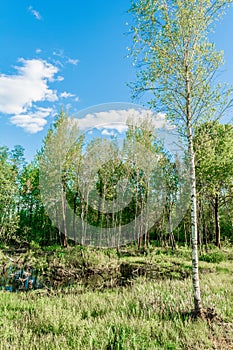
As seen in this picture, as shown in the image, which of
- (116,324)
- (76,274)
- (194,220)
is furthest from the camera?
(76,274)

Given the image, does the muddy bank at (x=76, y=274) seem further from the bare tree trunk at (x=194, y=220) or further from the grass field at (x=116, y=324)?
the bare tree trunk at (x=194, y=220)

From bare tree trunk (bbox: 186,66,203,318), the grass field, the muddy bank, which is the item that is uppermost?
bare tree trunk (bbox: 186,66,203,318)

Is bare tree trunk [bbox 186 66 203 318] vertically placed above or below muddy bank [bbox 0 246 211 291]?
above

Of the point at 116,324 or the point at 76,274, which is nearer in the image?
the point at 116,324

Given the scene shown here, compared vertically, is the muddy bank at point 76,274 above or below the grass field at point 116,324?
below

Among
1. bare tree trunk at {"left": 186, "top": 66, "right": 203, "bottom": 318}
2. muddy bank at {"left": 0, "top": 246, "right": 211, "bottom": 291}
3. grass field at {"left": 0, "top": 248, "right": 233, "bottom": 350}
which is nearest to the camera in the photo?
grass field at {"left": 0, "top": 248, "right": 233, "bottom": 350}

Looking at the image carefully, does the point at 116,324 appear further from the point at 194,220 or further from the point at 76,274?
the point at 76,274

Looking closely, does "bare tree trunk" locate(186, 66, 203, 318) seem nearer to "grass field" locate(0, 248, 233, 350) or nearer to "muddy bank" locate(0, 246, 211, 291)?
"grass field" locate(0, 248, 233, 350)

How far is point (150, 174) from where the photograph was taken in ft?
83.7

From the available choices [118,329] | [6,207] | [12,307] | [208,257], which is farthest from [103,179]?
[118,329]

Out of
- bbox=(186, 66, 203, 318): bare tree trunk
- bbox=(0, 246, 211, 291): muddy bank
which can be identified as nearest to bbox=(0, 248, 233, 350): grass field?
bbox=(186, 66, 203, 318): bare tree trunk

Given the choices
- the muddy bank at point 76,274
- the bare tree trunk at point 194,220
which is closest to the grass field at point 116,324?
the bare tree trunk at point 194,220

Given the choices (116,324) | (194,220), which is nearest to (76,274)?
(116,324)

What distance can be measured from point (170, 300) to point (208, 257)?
36.5ft
